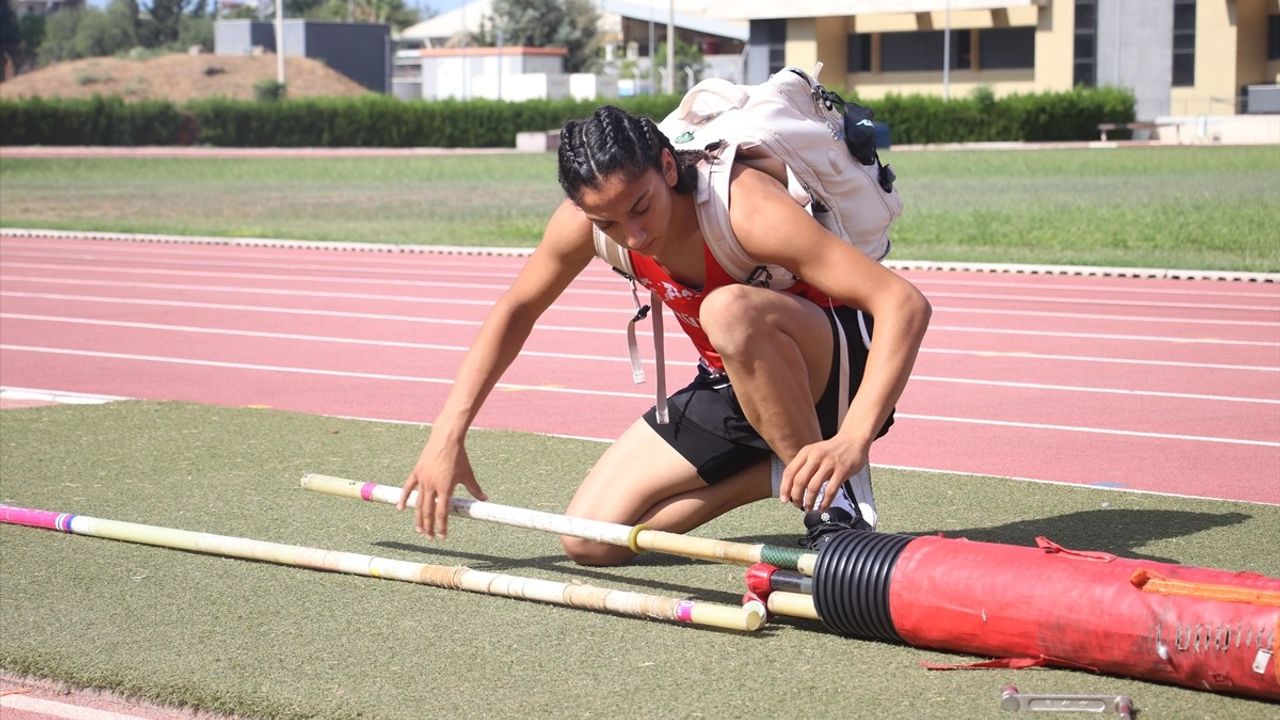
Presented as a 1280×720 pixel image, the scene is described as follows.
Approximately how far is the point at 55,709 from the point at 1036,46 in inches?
2202

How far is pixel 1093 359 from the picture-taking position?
9.42 meters

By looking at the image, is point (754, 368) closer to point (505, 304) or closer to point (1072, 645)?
point (505, 304)

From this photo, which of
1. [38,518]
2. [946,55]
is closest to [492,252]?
[38,518]

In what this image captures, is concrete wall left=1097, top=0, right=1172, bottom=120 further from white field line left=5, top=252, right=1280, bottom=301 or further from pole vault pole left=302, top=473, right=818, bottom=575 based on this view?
pole vault pole left=302, top=473, right=818, bottom=575

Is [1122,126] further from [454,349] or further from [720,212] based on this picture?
[720,212]

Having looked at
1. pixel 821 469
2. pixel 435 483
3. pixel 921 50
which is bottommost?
pixel 435 483

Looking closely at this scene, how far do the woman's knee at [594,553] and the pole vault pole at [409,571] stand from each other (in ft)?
1.12

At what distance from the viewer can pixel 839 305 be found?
4.54 metres

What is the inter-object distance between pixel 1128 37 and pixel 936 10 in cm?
737

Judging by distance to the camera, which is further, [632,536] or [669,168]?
[632,536]

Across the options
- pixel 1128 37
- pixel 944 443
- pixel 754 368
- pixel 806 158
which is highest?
pixel 1128 37

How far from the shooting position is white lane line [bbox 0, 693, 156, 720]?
3.60 meters

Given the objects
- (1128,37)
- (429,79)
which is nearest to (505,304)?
(1128,37)

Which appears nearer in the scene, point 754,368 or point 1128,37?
point 754,368
